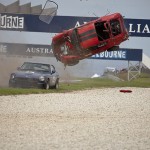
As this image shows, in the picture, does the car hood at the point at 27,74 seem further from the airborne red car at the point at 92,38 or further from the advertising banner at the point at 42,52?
the advertising banner at the point at 42,52

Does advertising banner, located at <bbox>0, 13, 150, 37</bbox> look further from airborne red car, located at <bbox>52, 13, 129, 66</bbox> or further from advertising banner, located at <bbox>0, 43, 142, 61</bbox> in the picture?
airborne red car, located at <bbox>52, 13, 129, 66</bbox>

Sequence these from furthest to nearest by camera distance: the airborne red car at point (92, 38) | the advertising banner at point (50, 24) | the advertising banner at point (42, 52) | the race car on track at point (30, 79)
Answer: the advertising banner at point (50, 24)
the advertising banner at point (42, 52)
the airborne red car at point (92, 38)
the race car on track at point (30, 79)

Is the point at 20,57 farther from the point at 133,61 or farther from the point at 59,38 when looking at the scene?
the point at 133,61

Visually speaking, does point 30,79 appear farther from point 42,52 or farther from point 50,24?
point 50,24

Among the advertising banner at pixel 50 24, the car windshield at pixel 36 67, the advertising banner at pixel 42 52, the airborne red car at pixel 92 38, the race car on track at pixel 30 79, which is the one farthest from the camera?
the advertising banner at pixel 50 24

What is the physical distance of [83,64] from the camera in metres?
33.5

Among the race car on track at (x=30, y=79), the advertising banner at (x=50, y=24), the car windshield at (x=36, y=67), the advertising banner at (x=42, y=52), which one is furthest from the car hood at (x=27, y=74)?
the advertising banner at (x=50, y=24)

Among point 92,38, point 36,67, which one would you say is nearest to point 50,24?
point 92,38

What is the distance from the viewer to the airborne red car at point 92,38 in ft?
95.0

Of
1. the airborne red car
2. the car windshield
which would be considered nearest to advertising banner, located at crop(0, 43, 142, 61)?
the airborne red car

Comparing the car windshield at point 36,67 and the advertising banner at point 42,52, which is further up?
the car windshield at point 36,67

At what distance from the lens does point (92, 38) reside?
29109mm

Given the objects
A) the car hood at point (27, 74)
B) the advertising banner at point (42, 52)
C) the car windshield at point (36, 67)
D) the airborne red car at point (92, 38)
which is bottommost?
the advertising banner at point (42, 52)

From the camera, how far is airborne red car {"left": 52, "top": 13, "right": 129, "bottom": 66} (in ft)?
95.0
